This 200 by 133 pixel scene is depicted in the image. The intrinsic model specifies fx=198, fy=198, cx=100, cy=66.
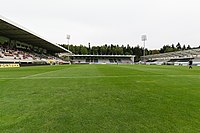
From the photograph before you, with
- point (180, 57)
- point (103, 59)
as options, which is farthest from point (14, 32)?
point (103, 59)

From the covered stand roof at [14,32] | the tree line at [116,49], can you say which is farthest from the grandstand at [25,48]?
the tree line at [116,49]

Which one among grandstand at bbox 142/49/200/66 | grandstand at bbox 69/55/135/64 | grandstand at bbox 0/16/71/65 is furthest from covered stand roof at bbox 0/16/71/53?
grandstand at bbox 69/55/135/64

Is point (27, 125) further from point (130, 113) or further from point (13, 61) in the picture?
point (13, 61)

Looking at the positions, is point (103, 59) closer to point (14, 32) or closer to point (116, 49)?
point (116, 49)

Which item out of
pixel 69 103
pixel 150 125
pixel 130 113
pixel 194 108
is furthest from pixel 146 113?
pixel 69 103

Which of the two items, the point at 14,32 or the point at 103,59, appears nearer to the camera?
the point at 14,32

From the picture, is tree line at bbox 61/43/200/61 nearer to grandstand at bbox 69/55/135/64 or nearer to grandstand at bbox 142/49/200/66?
grandstand at bbox 69/55/135/64

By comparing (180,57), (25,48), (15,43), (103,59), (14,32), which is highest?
(14,32)

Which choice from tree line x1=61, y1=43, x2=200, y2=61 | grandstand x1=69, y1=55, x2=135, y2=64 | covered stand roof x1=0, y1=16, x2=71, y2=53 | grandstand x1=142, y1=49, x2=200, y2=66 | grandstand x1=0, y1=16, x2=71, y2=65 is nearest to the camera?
covered stand roof x1=0, y1=16, x2=71, y2=53

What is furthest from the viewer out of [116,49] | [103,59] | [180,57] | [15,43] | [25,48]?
[116,49]

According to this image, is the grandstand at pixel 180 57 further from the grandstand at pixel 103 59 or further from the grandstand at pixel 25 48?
the grandstand at pixel 25 48

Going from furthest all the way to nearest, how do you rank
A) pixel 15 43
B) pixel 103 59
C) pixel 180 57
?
pixel 103 59, pixel 180 57, pixel 15 43

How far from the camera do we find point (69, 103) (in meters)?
5.45

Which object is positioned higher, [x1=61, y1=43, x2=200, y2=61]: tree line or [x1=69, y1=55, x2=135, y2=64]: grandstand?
[x1=61, y1=43, x2=200, y2=61]: tree line
